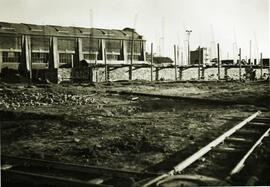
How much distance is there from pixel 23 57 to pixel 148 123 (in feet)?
102

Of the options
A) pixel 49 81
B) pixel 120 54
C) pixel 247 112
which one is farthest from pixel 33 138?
pixel 120 54

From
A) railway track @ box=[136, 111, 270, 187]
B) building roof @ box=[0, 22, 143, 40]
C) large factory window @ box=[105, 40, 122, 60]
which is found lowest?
railway track @ box=[136, 111, 270, 187]

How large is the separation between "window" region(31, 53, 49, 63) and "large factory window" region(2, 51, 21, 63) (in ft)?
5.92

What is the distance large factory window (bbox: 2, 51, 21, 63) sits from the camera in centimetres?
3750

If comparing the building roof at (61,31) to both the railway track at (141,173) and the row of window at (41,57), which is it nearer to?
the row of window at (41,57)

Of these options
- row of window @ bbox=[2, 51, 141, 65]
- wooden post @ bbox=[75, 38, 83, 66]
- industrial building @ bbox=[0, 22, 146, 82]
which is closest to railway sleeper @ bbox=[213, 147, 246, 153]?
industrial building @ bbox=[0, 22, 146, 82]

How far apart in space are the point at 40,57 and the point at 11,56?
351 centimetres

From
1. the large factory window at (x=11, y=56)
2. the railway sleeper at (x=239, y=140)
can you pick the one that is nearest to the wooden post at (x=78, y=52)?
the large factory window at (x=11, y=56)

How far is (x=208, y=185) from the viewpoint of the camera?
4504mm

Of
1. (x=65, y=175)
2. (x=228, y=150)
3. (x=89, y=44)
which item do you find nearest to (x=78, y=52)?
(x=89, y=44)

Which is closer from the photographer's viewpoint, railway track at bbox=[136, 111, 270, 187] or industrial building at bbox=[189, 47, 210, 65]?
railway track at bbox=[136, 111, 270, 187]

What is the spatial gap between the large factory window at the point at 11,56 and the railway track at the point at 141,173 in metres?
33.8

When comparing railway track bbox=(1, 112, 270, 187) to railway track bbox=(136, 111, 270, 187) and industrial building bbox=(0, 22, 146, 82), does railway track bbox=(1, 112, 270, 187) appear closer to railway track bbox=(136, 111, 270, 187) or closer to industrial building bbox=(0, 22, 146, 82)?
railway track bbox=(136, 111, 270, 187)

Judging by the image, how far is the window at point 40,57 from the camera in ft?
131
